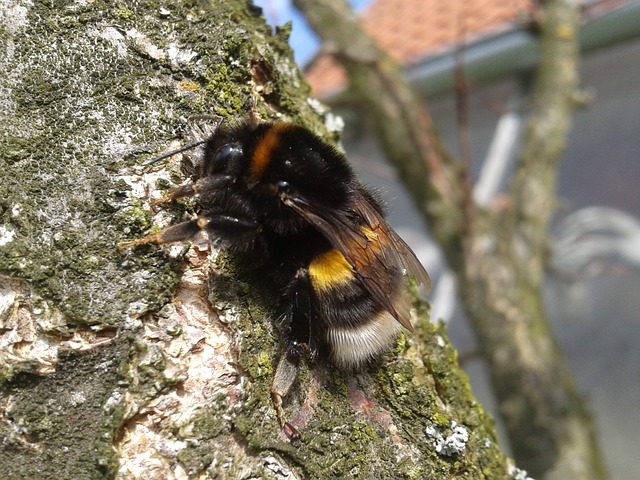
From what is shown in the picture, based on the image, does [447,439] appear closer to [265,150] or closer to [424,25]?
[265,150]

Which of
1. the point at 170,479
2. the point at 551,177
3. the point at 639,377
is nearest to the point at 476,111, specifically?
the point at 551,177

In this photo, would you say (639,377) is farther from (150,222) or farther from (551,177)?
(150,222)

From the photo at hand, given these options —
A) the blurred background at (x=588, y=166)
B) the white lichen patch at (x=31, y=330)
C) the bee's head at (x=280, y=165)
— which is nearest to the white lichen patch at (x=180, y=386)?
the white lichen patch at (x=31, y=330)

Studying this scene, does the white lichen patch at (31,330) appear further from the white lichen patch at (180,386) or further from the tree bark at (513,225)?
the tree bark at (513,225)

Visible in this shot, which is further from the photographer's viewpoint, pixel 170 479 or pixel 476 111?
pixel 476 111

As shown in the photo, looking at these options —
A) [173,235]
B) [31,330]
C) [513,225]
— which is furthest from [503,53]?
[31,330]

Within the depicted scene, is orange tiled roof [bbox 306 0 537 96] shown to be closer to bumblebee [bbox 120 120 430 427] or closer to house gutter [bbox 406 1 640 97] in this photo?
house gutter [bbox 406 1 640 97]
